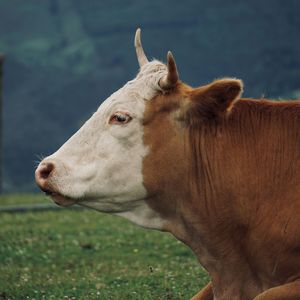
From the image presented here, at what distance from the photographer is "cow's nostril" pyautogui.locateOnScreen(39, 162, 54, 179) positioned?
7.98 meters

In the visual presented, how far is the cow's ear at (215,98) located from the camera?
7.84 m

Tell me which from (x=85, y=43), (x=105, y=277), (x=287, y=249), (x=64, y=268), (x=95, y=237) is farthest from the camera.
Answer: (x=85, y=43)

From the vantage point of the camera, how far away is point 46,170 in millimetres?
7992

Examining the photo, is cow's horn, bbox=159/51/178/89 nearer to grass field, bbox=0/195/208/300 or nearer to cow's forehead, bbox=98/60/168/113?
cow's forehead, bbox=98/60/168/113

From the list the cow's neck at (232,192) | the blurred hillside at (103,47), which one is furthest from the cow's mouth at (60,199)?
the blurred hillside at (103,47)

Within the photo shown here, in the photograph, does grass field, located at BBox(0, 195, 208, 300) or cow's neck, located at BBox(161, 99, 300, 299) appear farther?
grass field, located at BBox(0, 195, 208, 300)

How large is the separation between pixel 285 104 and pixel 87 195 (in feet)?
6.03

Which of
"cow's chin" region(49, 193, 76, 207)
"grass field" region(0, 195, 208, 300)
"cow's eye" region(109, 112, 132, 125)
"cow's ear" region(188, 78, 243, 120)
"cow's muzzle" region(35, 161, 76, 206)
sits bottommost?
"grass field" region(0, 195, 208, 300)

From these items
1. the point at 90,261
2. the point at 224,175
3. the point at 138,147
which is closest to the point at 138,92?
the point at 138,147

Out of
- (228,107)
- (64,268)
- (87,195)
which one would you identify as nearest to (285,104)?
(228,107)

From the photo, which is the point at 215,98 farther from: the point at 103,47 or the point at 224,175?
the point at 103,47

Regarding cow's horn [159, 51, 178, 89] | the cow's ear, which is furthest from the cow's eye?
the cow's ear

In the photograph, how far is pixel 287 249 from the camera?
25.4 feet

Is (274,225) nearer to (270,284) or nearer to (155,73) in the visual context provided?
(270,284)
